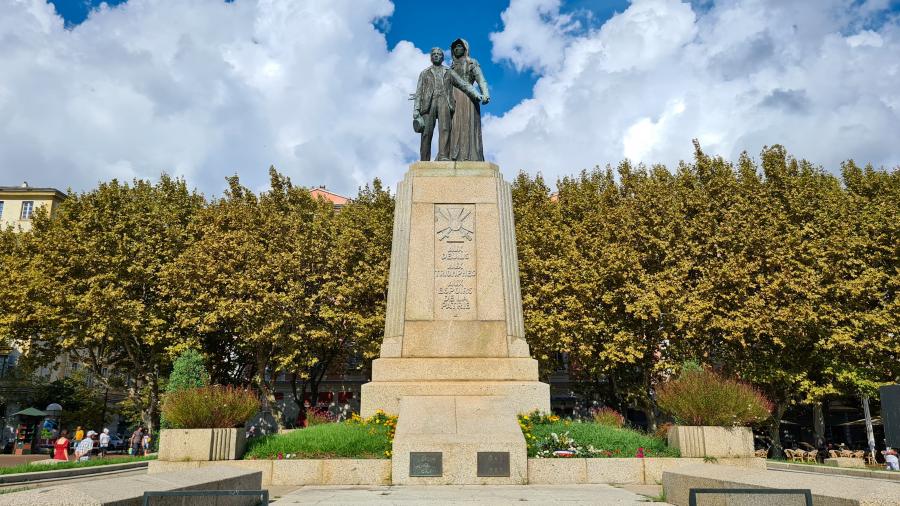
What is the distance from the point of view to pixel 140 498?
5.95 m

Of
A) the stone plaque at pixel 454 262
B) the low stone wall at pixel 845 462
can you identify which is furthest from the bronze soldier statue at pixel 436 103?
the low stone wall at pixel 845 462

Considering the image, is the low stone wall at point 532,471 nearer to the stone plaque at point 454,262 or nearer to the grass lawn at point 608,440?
the grass lawn at point 608,440

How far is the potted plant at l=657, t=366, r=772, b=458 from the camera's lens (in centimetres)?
1192

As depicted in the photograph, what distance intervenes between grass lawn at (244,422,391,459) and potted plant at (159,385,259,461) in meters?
0.47

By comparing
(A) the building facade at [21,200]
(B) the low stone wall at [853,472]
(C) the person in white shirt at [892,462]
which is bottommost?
(C) the person in white shirt at [892,462]

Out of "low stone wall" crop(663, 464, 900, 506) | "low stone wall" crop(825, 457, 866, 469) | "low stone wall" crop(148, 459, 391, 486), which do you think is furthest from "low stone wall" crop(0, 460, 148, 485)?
"low stone wall" crop(825, 457, 866, 469)

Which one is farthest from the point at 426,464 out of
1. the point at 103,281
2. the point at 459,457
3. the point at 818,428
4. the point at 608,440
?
the point at 818,428

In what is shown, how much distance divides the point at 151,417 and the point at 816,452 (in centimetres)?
3066

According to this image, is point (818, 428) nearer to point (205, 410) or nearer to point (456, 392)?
point (456, 392)

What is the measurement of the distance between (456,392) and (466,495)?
4.74 meters

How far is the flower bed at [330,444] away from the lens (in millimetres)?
12023

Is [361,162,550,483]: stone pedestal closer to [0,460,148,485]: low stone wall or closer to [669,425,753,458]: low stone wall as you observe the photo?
[669,425,753,458]: low stone wall

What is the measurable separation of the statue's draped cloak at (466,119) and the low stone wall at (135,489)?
10.8 metres

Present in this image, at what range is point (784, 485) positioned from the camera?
6617 millimetres
